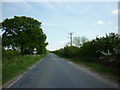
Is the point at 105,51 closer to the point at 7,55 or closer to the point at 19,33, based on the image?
the point at 7,55

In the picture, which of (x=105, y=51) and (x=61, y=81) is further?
(x=105, y=51)

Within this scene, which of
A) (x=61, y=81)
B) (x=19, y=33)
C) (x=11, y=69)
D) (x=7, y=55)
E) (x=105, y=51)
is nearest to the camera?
(x=61, y=81)

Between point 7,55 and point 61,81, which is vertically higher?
point 7,55

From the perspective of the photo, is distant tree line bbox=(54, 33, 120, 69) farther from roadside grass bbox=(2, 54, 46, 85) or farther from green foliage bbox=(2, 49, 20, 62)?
green foliage bbox=(2, 49, 20, 62)

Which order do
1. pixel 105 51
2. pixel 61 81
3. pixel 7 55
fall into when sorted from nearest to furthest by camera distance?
pixel 61 81 → pixel 105 51 → pixel 7 55

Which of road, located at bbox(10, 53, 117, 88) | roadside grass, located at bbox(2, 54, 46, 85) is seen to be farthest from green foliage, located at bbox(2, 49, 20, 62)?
road, located at bbox(10, 53, 117, 88)

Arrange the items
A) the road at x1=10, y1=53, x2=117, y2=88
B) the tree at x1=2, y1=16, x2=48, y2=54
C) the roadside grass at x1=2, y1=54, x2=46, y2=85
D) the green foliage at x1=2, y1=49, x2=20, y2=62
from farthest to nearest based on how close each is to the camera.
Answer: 1. the tree at x1=2, y1=16, x2=48, y2=54
2. the green foliage at x1=2, y1=49, x2=20, y2=62
3. the roadside grass at x1=2, y1=54, x2=46, y2=85
4. the road at x1=10, y1=53, x2=117, y2=88

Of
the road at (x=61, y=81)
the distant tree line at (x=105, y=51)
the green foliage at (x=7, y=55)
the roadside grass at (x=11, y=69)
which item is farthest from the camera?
the green foliage at (x=7, y=55)

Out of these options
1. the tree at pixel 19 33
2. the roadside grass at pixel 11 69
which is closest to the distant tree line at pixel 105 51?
the roadside grass at pixel 11 69

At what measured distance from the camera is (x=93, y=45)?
30.0 m

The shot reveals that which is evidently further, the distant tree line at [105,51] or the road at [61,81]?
the distant tree line at [105,51]

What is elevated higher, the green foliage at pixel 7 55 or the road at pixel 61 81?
the green foliage at pixel 7 55

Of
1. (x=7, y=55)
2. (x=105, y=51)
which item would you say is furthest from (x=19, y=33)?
(x=105, y=51)

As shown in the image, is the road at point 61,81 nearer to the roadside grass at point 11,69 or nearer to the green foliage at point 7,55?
the roadside grass at point 11,69
